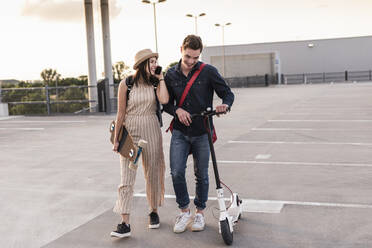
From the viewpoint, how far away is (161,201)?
15.7 ft

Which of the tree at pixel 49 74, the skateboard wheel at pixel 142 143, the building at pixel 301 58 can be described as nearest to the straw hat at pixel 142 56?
the skateboard wheel at pixel 142 143

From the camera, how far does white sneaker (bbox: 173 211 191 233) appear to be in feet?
15.0

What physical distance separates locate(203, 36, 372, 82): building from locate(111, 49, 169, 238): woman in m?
47.6

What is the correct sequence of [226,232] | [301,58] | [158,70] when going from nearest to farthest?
1. [226,232]
2. [158,70]
3. [301,58]

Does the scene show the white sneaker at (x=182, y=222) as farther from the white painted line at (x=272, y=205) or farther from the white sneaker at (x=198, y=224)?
→ the white painted line at (x=272, y=205)

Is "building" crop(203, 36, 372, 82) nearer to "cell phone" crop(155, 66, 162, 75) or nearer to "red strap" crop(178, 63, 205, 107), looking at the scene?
"red strap" crop(178, 63, 205, 107)

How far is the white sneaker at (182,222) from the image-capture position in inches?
180

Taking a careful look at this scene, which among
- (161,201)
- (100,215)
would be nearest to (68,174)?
(100,215)

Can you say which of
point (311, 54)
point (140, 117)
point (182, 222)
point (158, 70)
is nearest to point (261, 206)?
point (182, 222)

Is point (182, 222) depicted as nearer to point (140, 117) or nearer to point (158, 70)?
point (140, 117)

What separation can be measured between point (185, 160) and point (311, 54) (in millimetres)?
54056

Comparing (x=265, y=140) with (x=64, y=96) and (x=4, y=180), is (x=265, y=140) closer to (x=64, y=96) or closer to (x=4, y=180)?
(x=4, y=180)

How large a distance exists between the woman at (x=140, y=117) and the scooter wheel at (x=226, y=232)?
89 centimetres

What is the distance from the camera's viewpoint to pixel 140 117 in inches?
179
